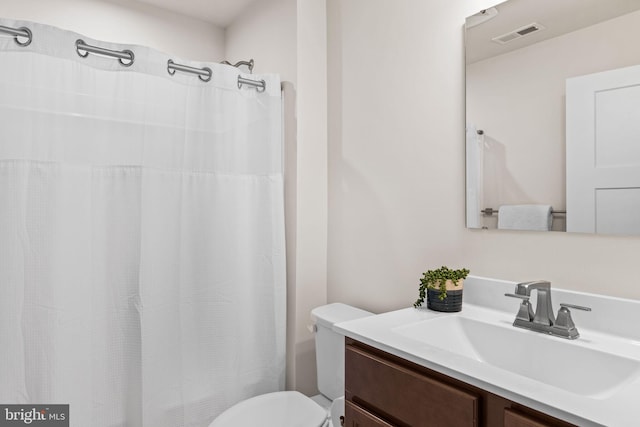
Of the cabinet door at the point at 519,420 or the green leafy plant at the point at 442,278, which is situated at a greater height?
the green leafy plant at the point at 442,278

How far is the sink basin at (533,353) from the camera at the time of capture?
952 millimetres

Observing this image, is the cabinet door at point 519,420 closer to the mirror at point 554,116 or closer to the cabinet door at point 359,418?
the cabinet door at point 359,418

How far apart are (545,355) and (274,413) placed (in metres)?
1.06

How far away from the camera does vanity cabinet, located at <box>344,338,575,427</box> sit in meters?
0.82

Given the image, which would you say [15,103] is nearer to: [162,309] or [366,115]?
[162,309]

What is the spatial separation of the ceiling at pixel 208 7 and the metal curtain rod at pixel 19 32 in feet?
4.09

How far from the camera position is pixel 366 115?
6.28ft

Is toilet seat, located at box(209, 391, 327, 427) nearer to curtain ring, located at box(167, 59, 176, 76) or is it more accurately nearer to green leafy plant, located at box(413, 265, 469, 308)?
green leafy plant, located at box(413, 265, 469, 308)

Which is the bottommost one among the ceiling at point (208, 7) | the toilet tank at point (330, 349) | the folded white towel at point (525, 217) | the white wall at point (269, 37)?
the toilet tank at point (330, 349)

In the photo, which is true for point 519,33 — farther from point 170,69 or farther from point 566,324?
point 170,69

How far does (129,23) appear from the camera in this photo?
2.50 meters

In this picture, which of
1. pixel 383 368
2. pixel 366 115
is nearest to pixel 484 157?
pixel 366 115

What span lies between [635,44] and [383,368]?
44.3 inches

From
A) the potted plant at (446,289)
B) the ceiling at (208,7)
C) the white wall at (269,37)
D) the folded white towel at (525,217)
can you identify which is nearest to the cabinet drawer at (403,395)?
the potted plant at (446,289)
